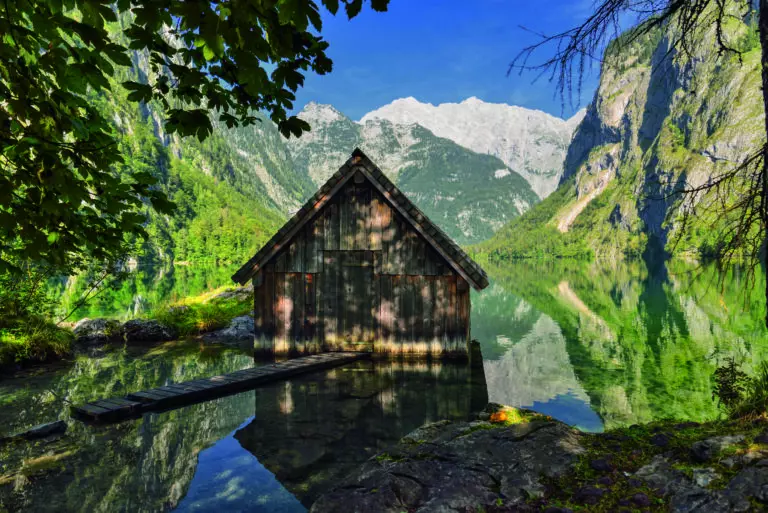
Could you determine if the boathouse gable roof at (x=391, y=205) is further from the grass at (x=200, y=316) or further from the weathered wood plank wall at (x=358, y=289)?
the grass at (x=200, y=316)

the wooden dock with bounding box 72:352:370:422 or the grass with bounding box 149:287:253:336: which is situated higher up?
the grass with bounding box 149:287:253:336

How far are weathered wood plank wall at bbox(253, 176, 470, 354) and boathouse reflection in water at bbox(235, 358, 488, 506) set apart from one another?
92 centimetres

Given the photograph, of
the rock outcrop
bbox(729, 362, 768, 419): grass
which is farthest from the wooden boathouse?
the rock outcrop

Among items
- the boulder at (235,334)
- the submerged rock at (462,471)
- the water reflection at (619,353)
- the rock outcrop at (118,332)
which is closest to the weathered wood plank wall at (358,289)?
the water reflection at (619,353)

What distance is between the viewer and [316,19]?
3562 mm

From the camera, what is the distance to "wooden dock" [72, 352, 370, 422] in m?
8.72

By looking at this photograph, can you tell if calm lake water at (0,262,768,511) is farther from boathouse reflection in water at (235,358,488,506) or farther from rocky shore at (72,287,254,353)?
rocky shore at (72,287,254,353)

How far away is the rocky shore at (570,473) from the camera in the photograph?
13.5ft

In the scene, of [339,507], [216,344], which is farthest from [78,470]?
[216,344]

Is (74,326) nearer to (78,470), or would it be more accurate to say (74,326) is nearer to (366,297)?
(366,297)

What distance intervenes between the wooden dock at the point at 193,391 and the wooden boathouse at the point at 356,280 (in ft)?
4.03

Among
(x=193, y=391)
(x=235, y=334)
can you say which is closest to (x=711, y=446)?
(x=193, y=391)

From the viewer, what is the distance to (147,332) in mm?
18703

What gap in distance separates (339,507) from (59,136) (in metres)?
4.90
